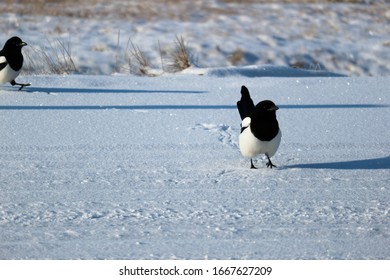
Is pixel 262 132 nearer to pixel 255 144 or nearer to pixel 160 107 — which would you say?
→ pixel 255 144

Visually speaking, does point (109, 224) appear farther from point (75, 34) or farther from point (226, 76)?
point (75, 34)

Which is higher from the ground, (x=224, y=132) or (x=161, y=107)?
(x=224, y=132)

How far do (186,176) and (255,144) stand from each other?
0.46 metres

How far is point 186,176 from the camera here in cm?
459

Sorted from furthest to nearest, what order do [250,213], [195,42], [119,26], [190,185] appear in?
[119,26] → [195,42] → [190,185] → [250,213]

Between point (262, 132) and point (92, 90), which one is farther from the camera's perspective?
point (92, 90)

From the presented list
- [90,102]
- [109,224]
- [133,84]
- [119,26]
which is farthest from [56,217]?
[119,26]

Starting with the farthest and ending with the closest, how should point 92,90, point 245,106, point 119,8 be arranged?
point 119,8 → point 92,90 → point 245,106

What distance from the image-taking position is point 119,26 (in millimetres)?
14820

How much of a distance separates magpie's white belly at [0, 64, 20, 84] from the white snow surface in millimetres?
132

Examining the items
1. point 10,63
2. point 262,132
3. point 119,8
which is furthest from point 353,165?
point 119,8

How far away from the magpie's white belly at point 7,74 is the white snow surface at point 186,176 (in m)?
0.13

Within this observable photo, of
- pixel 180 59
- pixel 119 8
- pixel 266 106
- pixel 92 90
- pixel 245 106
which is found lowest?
pixel 119 8
